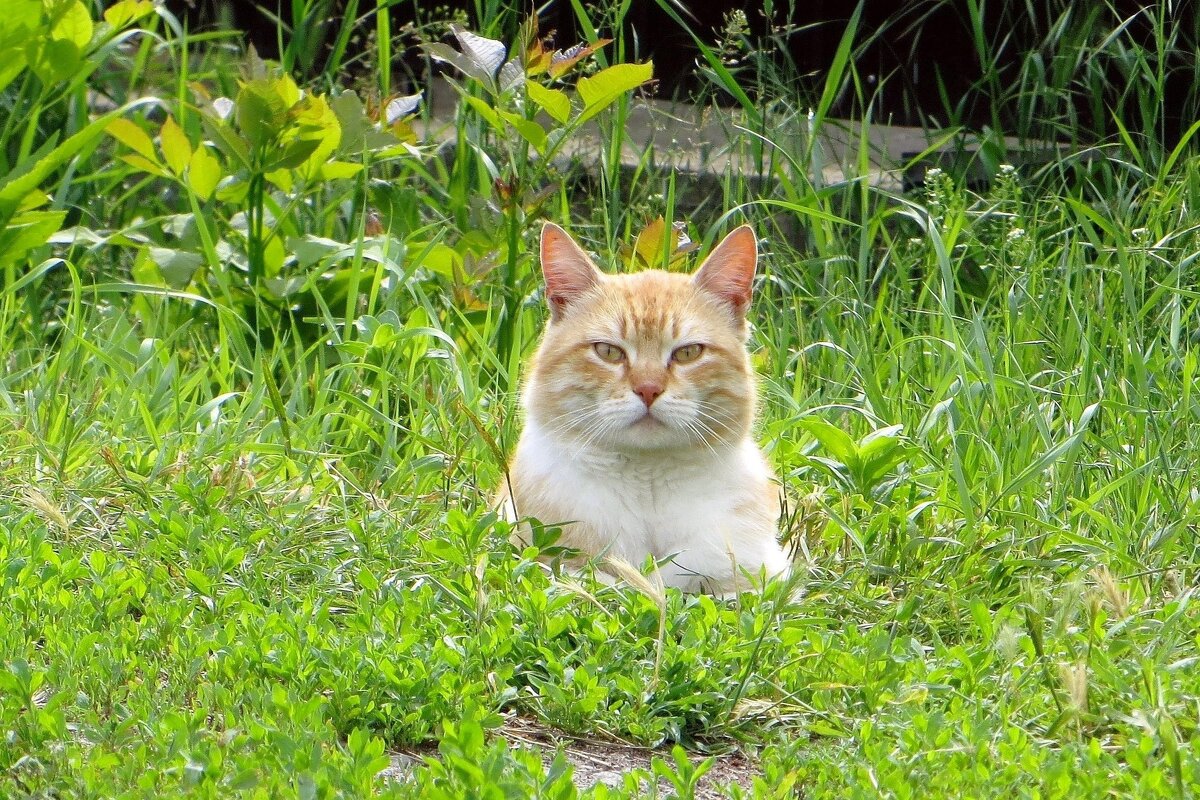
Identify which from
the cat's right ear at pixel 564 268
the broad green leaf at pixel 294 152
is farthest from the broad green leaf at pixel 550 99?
the broad green leaf at pixel 294 152

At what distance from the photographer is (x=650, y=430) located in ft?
10.4

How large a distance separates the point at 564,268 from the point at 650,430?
1.72 ft

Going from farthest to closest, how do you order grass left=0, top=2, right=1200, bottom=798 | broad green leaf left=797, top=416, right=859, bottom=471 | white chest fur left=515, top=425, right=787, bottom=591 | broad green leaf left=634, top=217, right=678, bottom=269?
broad green leaf left=634, top=217, right=678, bottom=269, broad green leaf left=797, top=416, right=859, bottom=471, white chest fur left=515, top=425, right=787, bottom=591, grass left=0, top=2, right=1200, bottom=798

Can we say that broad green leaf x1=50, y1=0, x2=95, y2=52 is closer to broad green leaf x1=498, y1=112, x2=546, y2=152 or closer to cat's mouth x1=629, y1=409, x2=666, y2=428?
broad green leaf x1=498, y1=112, x2=546, y2=152

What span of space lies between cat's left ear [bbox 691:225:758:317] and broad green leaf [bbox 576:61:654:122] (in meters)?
0.65

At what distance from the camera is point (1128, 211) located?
14.9 ft

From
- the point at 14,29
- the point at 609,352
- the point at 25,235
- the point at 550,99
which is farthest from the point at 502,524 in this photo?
the point at 14,29

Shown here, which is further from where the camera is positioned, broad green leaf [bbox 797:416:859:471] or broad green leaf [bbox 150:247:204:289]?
broad green leaf [bbox 150:247:204:289]

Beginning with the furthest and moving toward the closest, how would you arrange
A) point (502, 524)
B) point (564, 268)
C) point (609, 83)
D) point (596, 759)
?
1. point (609, 83)
2. point (564, 268)
3. point (502, 524)
4. point (596, 759)

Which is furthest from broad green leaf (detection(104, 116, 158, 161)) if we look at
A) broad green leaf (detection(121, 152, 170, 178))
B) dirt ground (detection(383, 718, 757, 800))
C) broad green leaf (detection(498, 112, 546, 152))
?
dirt ground (detection(383, 718, 757, 800))

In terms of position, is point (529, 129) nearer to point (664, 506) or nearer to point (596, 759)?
point (664, 506)

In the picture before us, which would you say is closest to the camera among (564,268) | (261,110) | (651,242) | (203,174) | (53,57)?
(564,268)

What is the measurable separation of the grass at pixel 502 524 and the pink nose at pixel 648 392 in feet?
1.18

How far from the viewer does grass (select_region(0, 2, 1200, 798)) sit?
2166mm
